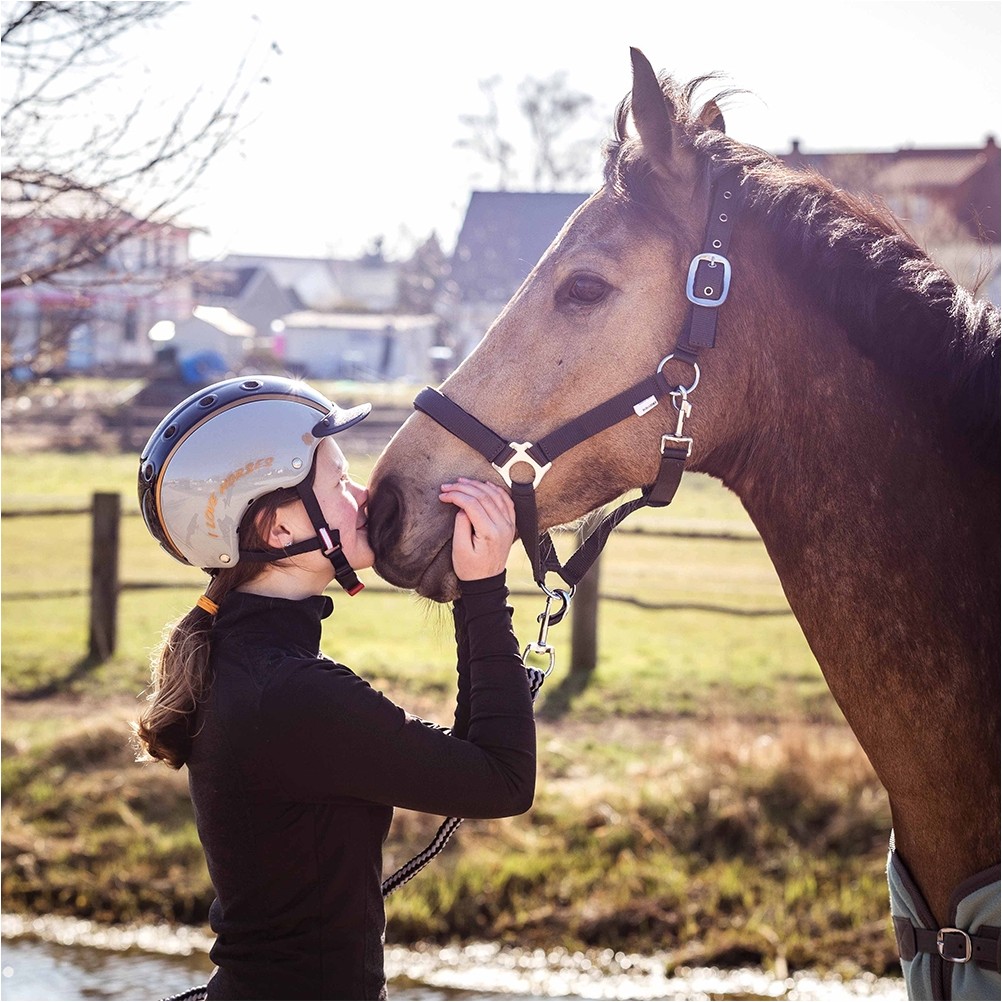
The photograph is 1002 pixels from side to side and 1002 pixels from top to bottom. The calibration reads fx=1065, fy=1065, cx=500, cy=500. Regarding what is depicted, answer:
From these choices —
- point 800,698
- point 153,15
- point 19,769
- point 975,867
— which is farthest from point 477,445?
point 800,698

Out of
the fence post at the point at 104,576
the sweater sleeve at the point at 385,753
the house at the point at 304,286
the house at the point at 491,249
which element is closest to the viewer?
the sweater sleeve at the point at 385,753

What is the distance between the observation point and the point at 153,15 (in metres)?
4.04

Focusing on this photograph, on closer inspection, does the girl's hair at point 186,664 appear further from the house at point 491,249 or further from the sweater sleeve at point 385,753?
the house at point 491,249

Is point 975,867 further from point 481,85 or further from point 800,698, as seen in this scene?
point 481,85

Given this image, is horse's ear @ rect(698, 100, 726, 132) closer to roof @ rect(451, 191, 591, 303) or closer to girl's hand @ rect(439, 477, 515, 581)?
girl's hand @ rect(439, 477, 515, 581)

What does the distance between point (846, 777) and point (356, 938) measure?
440 centimetres

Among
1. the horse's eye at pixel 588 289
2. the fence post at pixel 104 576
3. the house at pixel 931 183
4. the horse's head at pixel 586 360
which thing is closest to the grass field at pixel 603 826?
the fence post at pixel 104 576

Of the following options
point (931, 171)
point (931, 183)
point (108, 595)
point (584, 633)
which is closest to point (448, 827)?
point (584, 633)

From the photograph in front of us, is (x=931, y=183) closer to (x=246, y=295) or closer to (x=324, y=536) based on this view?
(x=246, y=295)

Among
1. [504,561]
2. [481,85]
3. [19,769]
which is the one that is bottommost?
[19,769]

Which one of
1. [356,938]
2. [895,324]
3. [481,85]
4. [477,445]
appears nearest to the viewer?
[356,938]

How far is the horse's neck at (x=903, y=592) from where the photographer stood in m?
2.11

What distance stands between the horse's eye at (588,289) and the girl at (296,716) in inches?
18.2

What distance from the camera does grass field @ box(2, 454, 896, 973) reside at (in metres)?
5.04
